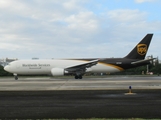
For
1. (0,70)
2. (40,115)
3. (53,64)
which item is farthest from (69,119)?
(0,70)

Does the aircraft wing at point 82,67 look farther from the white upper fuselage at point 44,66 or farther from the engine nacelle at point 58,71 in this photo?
the engine nacelle at point 58,71

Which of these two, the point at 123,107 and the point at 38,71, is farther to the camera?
the point at 38,71

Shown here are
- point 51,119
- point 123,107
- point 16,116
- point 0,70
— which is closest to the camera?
point 51,119

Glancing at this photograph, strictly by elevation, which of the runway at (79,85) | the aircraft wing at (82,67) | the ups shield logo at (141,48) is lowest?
the runway at (79,85)

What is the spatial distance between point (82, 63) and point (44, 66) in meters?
5.90

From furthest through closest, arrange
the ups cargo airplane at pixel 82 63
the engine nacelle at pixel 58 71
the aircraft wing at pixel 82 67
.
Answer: the ups cargo airplane at pixel 82 63 → the aircraft wing at pixel 82 67 → the engine nacelle at pixel 58 71

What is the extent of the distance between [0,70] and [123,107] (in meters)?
53.3

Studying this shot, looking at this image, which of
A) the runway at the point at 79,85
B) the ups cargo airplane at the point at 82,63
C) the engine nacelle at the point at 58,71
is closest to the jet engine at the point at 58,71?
the engine nacelle at the point at 58,71

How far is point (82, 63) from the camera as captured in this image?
39219 millimetres

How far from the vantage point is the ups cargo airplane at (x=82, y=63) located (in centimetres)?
3956

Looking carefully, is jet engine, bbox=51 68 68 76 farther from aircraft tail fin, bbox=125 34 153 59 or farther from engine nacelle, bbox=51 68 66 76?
aircraft tail fin, bbox=125 34 153 59

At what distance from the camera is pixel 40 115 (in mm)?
9266

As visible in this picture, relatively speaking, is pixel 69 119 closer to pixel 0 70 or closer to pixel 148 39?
pixel 148 39

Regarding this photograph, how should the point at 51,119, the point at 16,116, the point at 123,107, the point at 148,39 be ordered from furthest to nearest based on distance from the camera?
the point at 148,39
the point at 123,107
the point at 16,116
the point at 51,119
